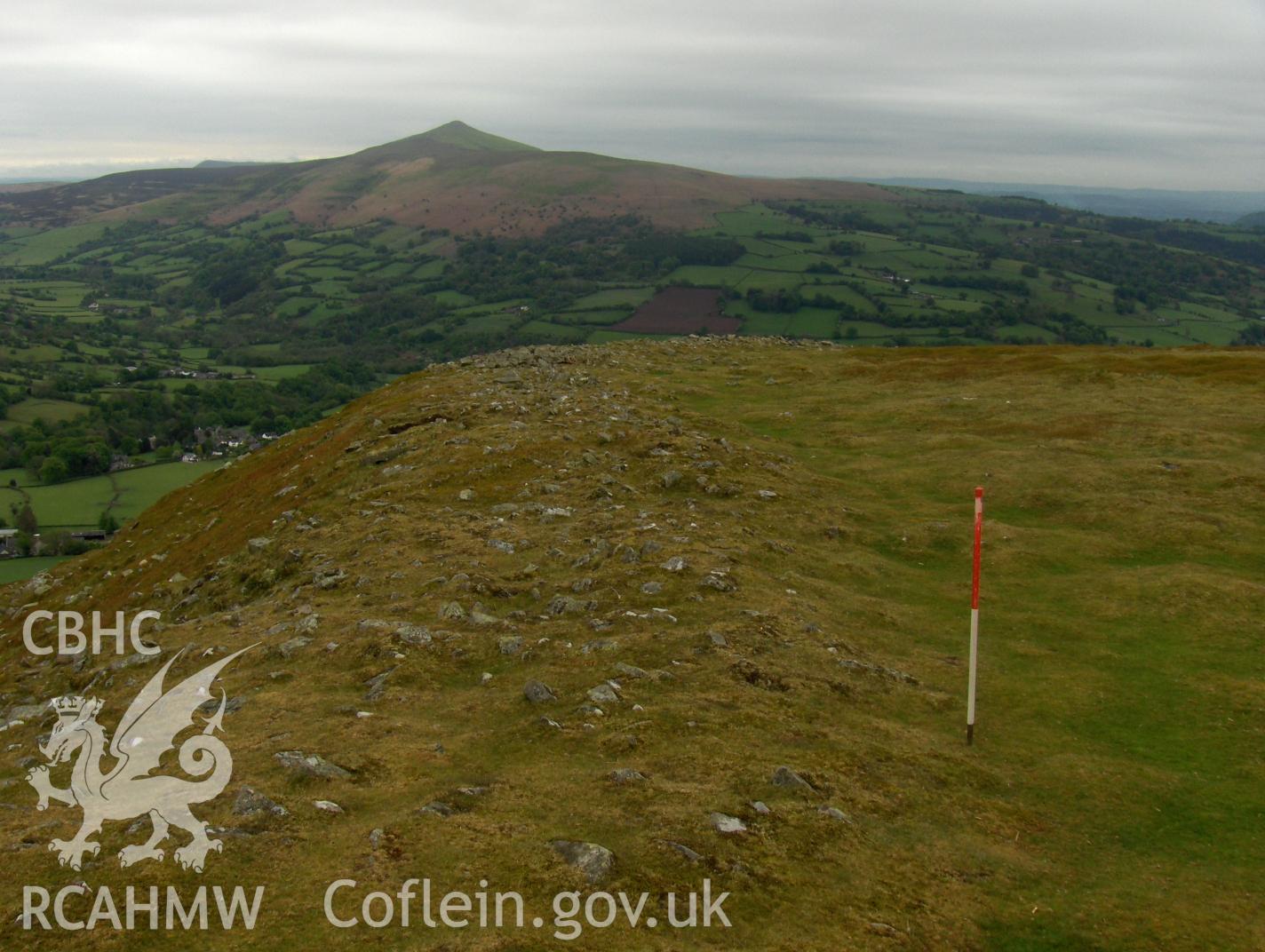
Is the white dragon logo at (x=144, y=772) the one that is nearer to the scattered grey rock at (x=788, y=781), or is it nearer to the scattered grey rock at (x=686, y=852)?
the scattered grey rock at (x=686, y=852)

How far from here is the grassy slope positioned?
460 inches

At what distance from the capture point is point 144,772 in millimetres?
13836

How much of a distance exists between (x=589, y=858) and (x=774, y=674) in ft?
24.3

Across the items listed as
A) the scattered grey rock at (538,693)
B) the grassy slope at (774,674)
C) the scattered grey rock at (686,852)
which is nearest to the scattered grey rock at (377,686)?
the grassy slope at (774,674)

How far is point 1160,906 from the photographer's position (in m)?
12.1

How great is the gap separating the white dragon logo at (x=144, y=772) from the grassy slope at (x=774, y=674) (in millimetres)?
382

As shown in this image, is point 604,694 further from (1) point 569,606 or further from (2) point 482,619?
(2) point 482,619

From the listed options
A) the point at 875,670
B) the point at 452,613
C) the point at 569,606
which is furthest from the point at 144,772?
the point at 875,670

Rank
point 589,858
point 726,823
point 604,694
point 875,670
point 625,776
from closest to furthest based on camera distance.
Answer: point 589,858, point 726,823, point 625,776, point 604,694, point 875,670

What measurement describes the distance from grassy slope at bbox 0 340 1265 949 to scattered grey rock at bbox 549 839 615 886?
0.98 ft

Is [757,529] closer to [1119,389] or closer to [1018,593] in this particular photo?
[1018,593]

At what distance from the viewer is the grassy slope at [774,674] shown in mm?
11695

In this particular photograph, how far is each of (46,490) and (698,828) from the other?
113250mm

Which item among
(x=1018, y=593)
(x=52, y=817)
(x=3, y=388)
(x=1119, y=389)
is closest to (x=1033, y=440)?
(x=1119, y=389)
